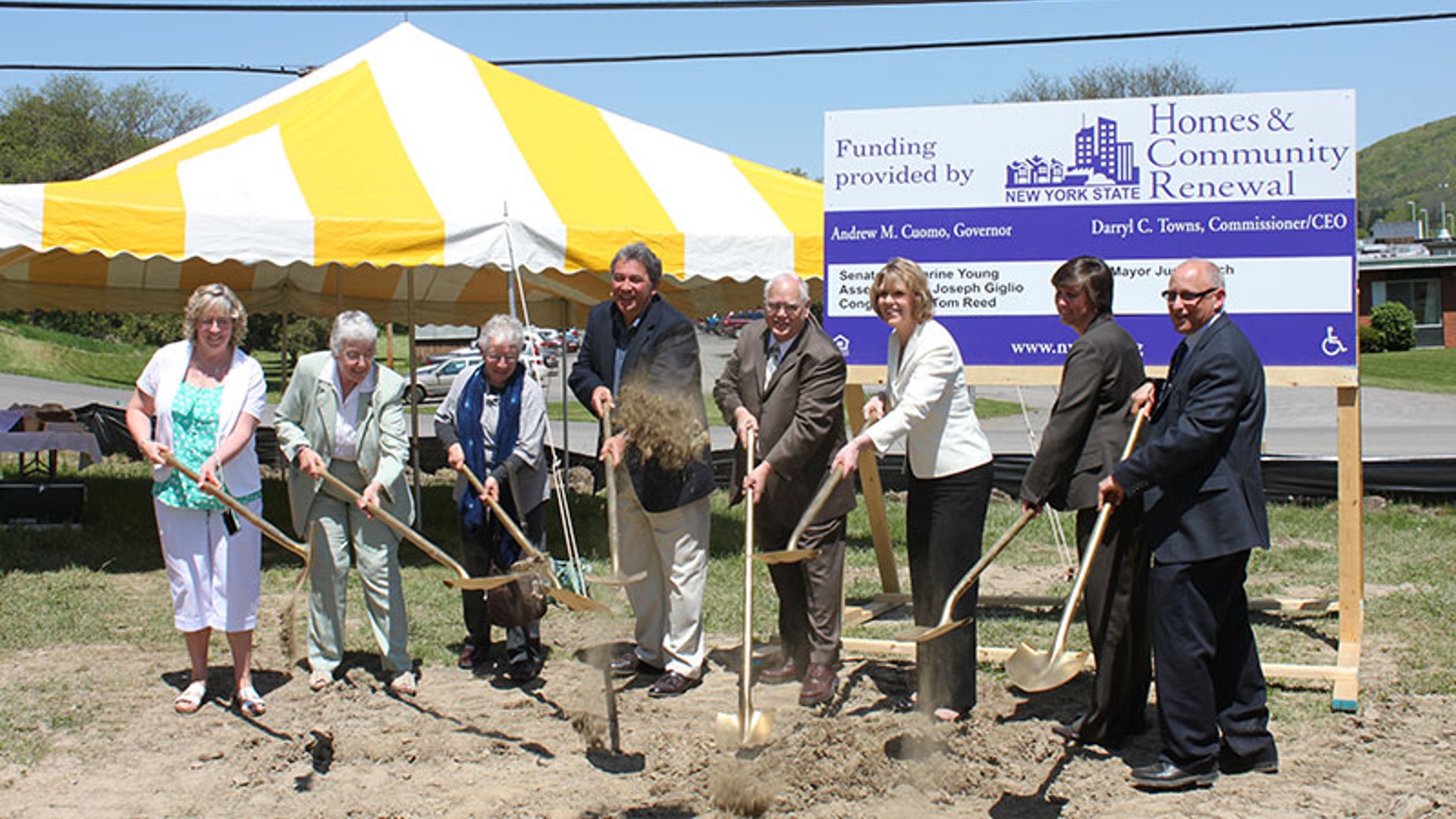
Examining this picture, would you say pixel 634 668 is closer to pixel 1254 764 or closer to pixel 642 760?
pixel 642 760

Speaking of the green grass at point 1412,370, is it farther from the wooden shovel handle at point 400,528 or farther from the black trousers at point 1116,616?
the wooden shovel handle at point 400,528

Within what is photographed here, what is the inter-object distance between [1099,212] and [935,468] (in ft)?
5.69

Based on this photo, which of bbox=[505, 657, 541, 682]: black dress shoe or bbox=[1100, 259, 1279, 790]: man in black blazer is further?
bbox=[505, 657, 541, 682]: black dress shoe

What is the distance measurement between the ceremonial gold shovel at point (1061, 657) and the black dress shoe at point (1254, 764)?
586 mm

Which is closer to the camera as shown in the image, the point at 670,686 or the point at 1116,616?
the point at 1116,616

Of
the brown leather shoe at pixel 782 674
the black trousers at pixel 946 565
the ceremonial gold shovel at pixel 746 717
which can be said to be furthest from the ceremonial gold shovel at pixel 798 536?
the brown leather shoe at pixel 782 674

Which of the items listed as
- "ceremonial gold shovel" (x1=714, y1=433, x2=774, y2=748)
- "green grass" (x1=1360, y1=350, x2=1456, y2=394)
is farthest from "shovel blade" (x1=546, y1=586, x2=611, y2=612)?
"green grass" (x1=1360, y1=350, x2=1456, y2=394)

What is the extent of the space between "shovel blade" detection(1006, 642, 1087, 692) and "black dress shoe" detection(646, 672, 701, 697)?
1501 millimetres

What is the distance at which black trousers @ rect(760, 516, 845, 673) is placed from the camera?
556cm

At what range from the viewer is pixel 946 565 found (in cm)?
510

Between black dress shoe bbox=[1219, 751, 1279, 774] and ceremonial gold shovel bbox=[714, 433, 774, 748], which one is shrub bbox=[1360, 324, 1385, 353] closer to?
black dress shoe bbox=[1219, 751, 1279, 774]

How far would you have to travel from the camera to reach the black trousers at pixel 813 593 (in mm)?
5559

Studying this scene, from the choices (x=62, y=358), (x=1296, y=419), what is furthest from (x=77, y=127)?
(x=1296, y=419)

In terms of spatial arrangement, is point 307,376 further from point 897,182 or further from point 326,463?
point 897,182
